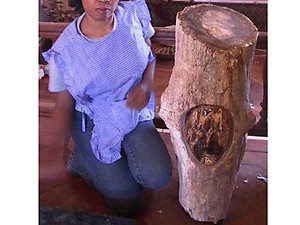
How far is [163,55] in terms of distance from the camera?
596 millimetres

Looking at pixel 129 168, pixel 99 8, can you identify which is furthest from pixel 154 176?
pixel 99 8

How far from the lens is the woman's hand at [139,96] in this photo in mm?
543

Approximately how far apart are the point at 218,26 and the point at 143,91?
126 millimetres

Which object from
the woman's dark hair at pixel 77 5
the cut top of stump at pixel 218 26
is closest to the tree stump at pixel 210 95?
the cut top of stump at pixel 218 26

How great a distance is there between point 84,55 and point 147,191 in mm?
270

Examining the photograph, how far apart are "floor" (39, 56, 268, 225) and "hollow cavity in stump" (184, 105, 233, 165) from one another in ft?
0.22

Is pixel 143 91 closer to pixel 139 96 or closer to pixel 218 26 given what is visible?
pixel 139 96

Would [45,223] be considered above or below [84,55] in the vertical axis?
below

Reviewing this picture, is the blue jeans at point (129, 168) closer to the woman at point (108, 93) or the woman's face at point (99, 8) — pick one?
the woman at point (108, 93)

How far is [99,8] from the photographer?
19.5 inches

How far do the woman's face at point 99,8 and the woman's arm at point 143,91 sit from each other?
2.9 inches

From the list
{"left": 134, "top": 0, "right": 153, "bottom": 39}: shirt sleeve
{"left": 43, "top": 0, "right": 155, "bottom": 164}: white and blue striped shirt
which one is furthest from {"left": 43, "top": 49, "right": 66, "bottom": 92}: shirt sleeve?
{"left": 134, "top": 0, "right": 153, "bottom": 39}: shirt sleeve
